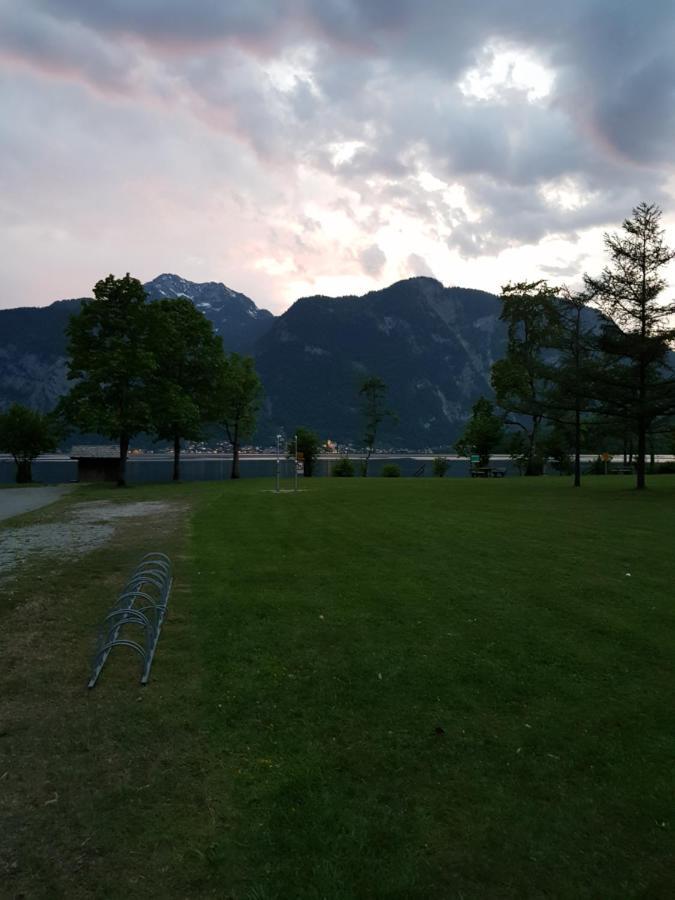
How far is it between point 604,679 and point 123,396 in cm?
3791

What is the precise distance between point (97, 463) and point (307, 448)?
68.0 feet

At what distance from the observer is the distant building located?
55.3 metres

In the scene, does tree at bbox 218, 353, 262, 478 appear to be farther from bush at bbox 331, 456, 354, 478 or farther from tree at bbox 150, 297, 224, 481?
Answer: bush at bbox 331, 456, 354, 478

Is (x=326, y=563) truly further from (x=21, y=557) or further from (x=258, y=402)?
(x=258, y=402)

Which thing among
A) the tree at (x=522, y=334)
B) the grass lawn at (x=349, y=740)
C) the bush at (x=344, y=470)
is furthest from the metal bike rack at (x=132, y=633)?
the bush at (x=344, y=470)

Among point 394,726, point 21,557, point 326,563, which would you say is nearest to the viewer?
point 394,726

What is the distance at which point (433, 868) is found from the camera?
4000mm

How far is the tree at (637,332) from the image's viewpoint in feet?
104

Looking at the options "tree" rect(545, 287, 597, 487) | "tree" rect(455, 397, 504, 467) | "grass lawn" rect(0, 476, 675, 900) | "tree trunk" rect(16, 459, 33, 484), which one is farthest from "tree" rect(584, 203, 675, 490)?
"tree trunk" rect(16, 459, 33, 484)

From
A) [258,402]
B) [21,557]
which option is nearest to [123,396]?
[258,402]

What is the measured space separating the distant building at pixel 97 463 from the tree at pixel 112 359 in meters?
16.0

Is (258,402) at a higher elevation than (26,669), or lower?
higher

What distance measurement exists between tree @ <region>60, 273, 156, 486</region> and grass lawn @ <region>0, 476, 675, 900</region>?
29045 mm

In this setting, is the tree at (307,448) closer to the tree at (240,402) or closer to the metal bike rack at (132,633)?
the tree at (240,402)
